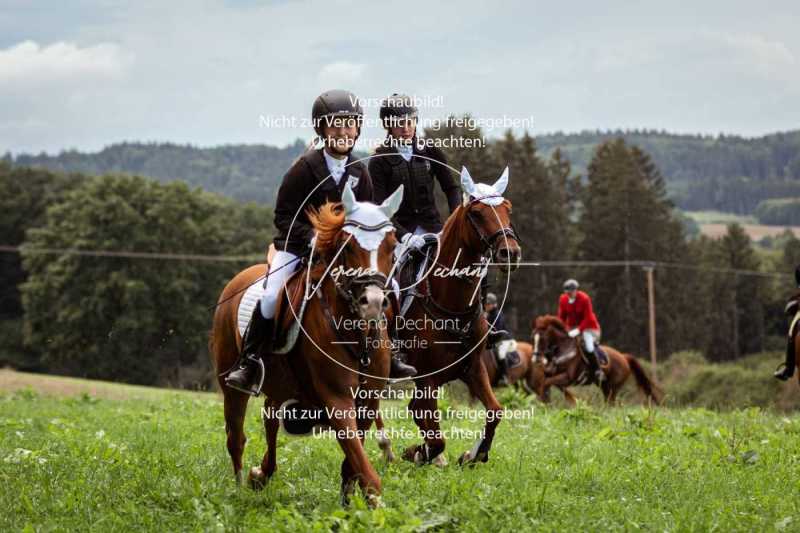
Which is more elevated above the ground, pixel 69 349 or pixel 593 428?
pixel 593 428

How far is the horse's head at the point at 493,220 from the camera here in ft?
27.7

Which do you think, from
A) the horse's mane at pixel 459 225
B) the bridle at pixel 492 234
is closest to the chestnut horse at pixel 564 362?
the horse's mane at pixel 459 225

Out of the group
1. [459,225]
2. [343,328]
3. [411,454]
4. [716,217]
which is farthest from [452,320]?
[716,217]

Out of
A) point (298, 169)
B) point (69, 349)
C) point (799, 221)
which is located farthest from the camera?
point (799, 221)

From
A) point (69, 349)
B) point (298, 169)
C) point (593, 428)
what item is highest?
point (298, 169)

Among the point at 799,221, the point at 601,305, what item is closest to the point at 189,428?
the point at 601,305

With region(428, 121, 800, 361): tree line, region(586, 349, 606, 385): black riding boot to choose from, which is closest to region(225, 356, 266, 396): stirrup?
region(586, 349, 606, 385): black riding boot

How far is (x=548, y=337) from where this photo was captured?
23.7 m

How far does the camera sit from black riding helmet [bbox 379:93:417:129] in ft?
A: 32.2

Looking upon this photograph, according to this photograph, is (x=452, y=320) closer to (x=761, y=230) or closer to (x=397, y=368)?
(x=397, y=368)

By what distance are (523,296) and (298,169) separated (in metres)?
48.9

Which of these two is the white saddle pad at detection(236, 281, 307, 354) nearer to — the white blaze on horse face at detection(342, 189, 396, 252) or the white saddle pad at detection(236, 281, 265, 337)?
the white saddle pad at detection(236, 281, 265, 337)

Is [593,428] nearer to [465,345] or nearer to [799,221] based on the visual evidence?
[465,345]

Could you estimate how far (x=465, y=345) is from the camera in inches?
362
